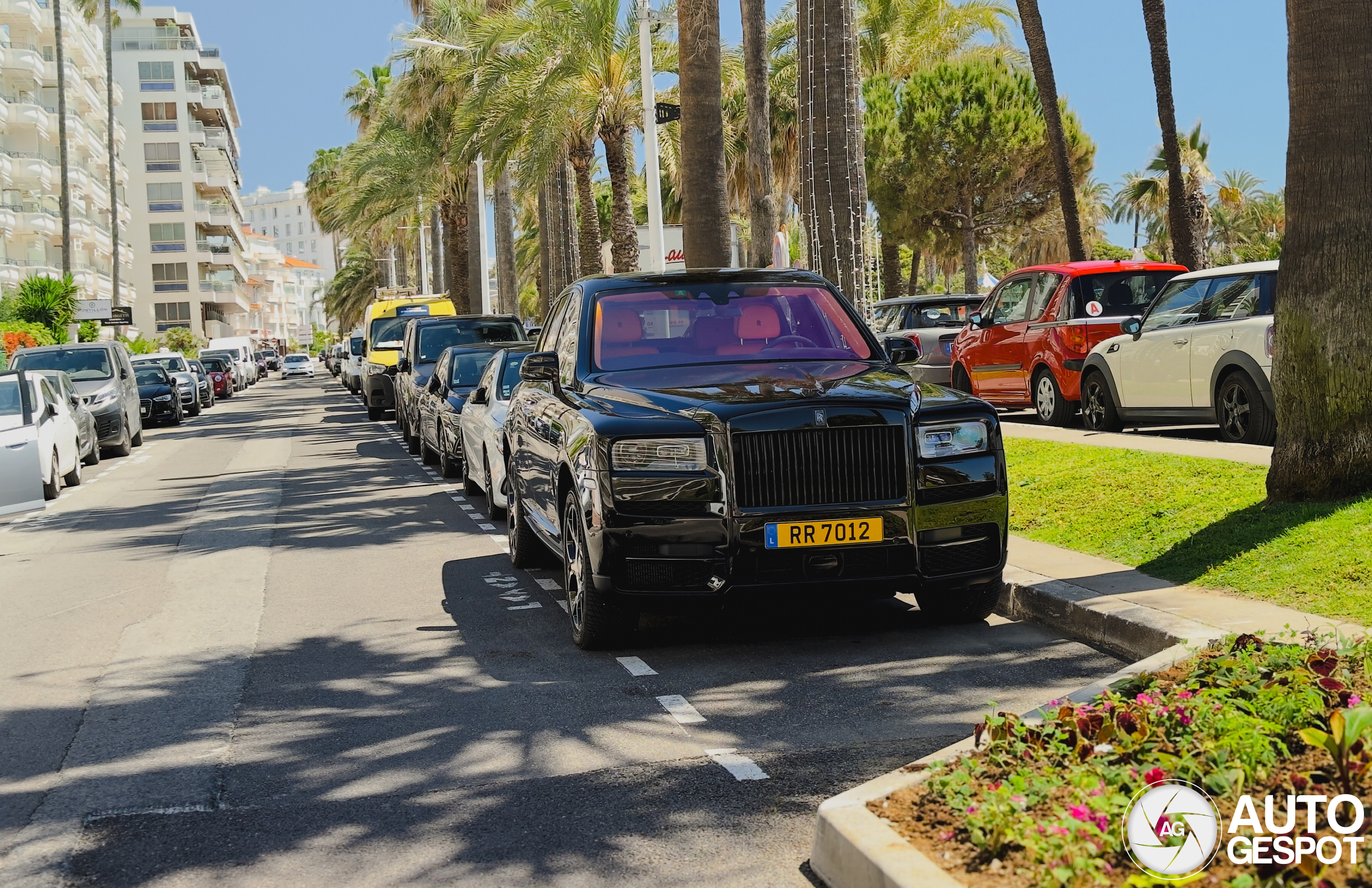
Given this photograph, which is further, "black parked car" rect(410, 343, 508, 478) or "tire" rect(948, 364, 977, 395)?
"tire" rect(948, 364, 977, 395)

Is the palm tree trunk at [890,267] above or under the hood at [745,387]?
above

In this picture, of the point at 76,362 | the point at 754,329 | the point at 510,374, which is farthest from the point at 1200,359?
the point at 76,362

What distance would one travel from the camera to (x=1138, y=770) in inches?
164

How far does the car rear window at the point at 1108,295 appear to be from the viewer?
53.5 feet

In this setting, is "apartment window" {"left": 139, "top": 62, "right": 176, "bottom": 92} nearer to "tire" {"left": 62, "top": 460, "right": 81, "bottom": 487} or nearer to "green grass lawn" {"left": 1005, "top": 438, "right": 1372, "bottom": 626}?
"tire" {"left": 62, "top": 460, "right": 81, "bottom": 487}

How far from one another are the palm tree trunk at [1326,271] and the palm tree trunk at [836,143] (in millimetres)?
8319

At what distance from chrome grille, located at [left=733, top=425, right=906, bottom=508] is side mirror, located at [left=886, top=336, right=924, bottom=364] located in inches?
59.0

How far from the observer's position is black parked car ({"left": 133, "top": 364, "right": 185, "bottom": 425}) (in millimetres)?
32312

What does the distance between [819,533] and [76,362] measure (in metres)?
21.3

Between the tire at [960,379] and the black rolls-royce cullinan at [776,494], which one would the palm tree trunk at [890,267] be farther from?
the black rolls-royce cullinan at [776,494]

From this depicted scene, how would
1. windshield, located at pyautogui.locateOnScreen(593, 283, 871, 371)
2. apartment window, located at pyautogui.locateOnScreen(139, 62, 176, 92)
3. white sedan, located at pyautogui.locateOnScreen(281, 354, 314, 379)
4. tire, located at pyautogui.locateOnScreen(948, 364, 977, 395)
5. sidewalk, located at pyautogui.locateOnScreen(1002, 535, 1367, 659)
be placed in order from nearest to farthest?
sidewalk, located at pyautogui.locateOnScreen(1002, 535, 1367, 659)
windshield, located at pyautogui.locateOnScreen(593, 283, 871, 371)
tire, located at pyautogui.locateOnScreen(948, 364, 977, 395)
white sedan, located at pyautogui.locateOnScreen(281, 354, 314, 379)
apartment window, located at pyautogui.locateOnScreen(139, 62, 176, 92)

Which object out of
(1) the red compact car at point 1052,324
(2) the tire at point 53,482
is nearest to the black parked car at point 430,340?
(2) the tire at point 53,482

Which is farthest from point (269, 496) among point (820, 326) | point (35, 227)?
point (35, 227)

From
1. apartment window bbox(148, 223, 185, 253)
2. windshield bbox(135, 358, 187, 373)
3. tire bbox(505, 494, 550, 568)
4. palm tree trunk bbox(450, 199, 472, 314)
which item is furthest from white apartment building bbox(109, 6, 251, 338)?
tire bbox(505, 494, 550, 568)
